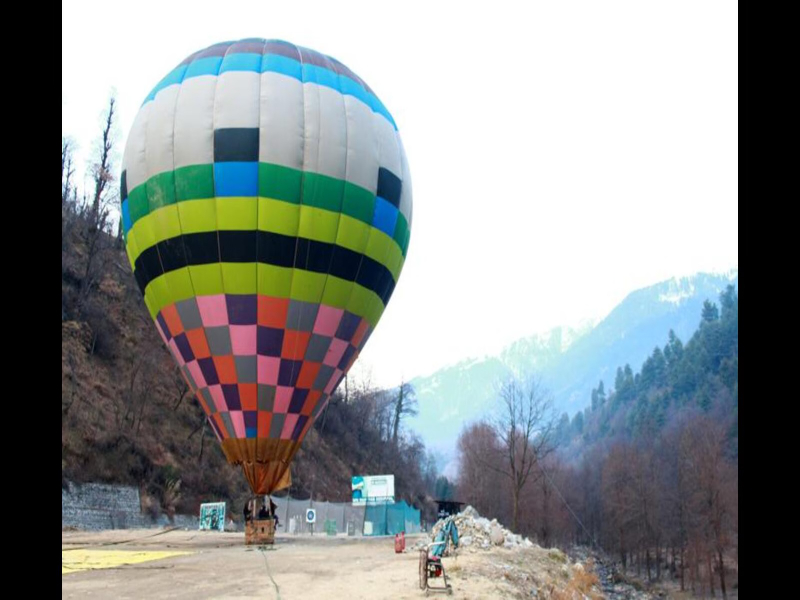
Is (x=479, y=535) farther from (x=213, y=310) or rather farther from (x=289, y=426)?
(x=213, y=310)

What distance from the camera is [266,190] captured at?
51.1 feet

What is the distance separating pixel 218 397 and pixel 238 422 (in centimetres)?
77

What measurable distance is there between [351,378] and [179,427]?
38.2 m

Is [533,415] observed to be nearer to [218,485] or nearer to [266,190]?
[218,485]

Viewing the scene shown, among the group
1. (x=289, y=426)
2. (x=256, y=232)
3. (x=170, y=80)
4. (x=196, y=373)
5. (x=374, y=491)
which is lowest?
(x=374, y=491)

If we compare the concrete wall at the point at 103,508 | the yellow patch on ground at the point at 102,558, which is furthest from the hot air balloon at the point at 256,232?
the concrete wall at the point at 103,508

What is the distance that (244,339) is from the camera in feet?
51.1

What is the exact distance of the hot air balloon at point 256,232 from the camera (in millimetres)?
15594

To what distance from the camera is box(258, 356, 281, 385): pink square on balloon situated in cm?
1563

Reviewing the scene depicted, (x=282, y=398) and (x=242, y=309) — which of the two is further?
(x=282, y=398)

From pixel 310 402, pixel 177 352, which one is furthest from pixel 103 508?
pixel 310 402

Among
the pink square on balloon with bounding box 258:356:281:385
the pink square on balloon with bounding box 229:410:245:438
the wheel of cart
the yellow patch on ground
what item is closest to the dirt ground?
the yellow patch on ground

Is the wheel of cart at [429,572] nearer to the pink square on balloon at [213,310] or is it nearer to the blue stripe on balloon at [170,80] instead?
the pink square on balloon at [213,310]
